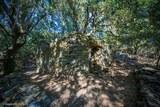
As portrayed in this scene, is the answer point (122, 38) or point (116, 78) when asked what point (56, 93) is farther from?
point (122, 38)

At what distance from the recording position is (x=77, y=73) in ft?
28.5

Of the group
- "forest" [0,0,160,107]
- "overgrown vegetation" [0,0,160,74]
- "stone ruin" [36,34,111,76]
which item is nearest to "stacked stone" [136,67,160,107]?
"forest" [0,0,160,107]

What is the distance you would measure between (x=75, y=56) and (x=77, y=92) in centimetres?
253

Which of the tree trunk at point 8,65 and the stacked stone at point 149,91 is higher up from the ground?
the tree trunk at point 8,65

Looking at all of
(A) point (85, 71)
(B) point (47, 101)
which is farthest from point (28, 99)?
(A) point (85, 71)

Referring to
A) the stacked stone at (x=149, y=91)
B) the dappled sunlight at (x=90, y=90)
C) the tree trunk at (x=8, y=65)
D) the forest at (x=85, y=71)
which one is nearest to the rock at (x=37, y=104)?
the forest at (x=85, y=71)

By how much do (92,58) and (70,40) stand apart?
1910 mm

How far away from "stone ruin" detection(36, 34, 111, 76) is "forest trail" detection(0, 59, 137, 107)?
60 cm

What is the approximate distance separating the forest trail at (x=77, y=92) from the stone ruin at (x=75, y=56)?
1.95ft

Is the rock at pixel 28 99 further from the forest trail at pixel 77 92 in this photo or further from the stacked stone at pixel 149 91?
the stacked stone at pixel 149 91

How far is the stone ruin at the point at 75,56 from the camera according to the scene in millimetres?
8828

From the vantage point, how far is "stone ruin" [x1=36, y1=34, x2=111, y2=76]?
8828 mm

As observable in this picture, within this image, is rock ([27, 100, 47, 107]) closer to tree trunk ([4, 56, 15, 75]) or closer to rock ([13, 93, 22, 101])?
rock ([13, 93, 22, 101])

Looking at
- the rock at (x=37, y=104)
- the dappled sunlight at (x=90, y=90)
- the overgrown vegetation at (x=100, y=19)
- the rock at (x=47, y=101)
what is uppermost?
the overgrown vegetation at (x=100, y=19)
